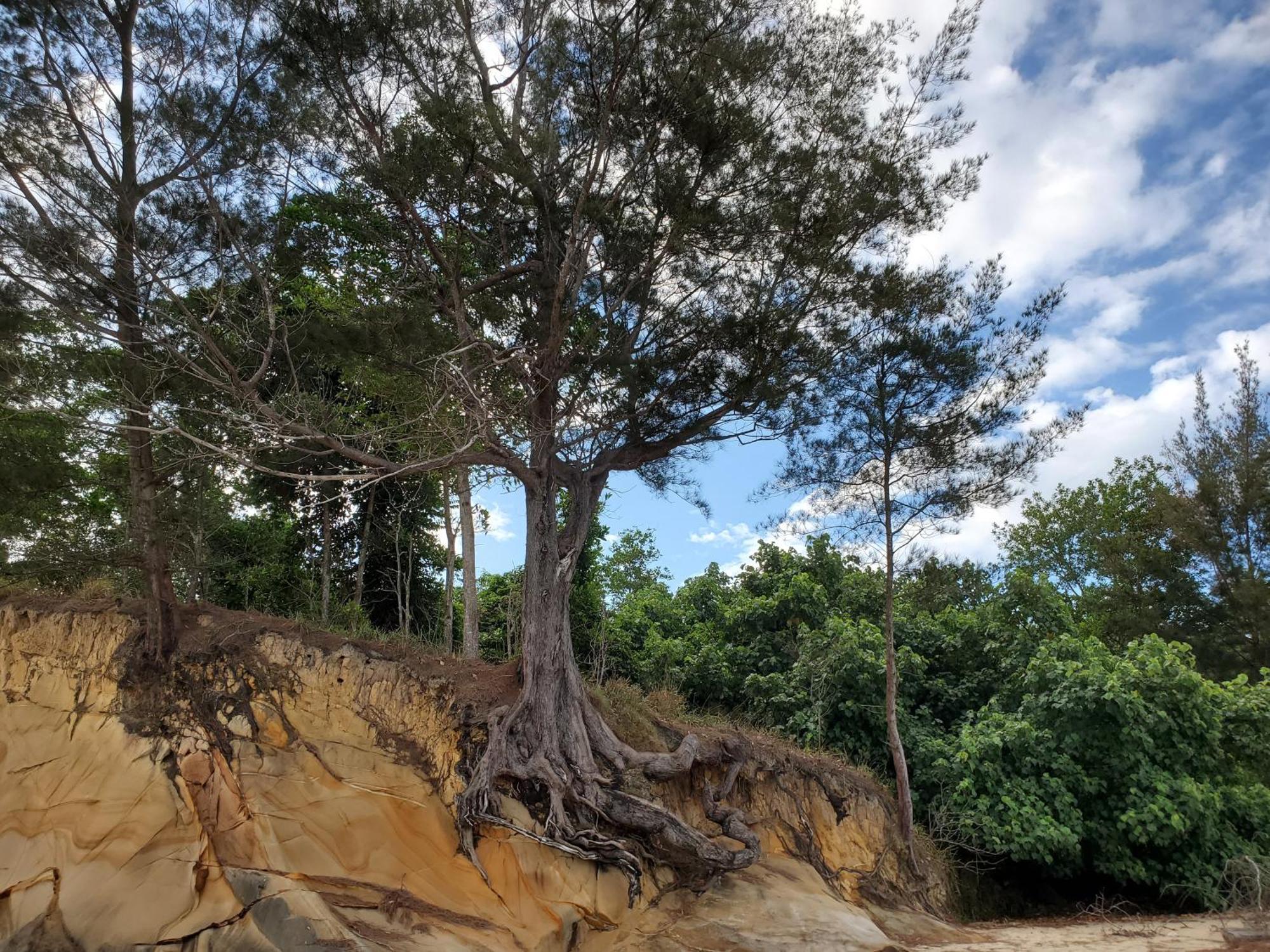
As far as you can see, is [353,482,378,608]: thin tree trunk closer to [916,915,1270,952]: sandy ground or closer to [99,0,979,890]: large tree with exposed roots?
[99,0,979,890]: large tree with exposed roots

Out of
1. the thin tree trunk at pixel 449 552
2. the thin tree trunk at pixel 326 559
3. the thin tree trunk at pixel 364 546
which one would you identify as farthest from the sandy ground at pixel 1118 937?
the thin tree trunk at pixel 364 546

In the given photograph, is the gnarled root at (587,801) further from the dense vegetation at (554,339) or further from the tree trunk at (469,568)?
the tree trunk at (469,568)

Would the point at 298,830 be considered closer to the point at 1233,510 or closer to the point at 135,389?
the point at 135,389

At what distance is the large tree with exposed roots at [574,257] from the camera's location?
9.58 metres

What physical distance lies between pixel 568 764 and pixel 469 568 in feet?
15.3

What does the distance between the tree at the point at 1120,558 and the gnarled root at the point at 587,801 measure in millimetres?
17856

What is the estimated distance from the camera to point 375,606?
1925cm

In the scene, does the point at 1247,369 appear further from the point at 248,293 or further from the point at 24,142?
the point at 24,142

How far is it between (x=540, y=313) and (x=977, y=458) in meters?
7.73

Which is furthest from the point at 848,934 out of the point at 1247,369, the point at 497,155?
the point at 1247,369

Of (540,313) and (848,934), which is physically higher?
(540,313)

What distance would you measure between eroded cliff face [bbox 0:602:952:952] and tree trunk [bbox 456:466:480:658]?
2.01 meters

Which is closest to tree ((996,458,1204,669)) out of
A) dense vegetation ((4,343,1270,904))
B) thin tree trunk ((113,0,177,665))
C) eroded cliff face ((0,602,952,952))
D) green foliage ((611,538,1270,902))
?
dense vegetation ((4,343,1270,904))

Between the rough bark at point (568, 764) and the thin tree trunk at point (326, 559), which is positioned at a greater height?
the thin tree trunk at point (326, 559)
